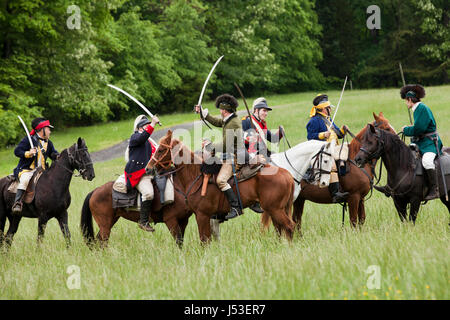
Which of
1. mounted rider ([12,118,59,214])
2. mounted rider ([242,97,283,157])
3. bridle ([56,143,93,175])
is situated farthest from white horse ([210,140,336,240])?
mounted rider ([12,118,59,214])

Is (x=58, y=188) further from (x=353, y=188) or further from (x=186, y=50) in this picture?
(x=186, y=50)

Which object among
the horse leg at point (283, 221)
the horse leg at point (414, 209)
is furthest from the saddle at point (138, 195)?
the horse leg at point (414, 209)

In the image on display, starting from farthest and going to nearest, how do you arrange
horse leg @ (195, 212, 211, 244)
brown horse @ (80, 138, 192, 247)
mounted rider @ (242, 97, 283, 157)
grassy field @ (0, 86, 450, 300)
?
1. brown horse @ (80, 138, 192, 247)
2. mounted rider @ (242, 97, 283, 157)
3. horse leg @ (195, 212, 211, 244)
4. grassy field @ (0, 86, 450, 300)

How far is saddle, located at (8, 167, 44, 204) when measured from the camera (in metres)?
10.5

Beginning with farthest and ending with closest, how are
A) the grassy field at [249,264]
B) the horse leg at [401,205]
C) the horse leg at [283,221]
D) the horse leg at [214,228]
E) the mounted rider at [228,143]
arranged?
the horse leg at [214,228] < the horse leg at [401,205] < the horse leg at [283,221] < the mounted rider at [228,143] < the grassy field at [249,264]

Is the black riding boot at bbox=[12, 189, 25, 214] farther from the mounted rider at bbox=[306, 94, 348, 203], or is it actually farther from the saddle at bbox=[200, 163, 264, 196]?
the mounted rider at bbox=[306, 94, 348, 203]

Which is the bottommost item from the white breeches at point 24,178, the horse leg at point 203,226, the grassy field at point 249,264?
the grassy field at point 249,264

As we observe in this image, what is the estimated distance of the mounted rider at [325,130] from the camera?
1009 cm

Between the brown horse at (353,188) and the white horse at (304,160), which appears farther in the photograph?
the brown horse at (353,188)

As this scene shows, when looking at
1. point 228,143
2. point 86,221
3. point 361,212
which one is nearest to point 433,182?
point 361,212

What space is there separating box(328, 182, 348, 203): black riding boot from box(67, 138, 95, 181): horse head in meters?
4.48

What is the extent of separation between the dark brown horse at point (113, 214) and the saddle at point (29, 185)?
1.23 metres

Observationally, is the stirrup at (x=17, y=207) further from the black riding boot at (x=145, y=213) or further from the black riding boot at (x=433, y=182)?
the black riding boot at (x=433, y=182)

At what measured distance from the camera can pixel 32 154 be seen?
10.4 m
